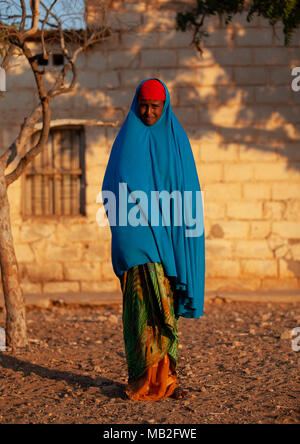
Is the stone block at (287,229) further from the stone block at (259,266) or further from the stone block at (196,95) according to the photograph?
the stone block at (196,95)

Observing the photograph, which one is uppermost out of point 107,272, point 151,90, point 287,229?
point 151,90

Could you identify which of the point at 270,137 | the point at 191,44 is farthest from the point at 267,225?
the point at 191,44

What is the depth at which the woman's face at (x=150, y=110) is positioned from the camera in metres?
3.37

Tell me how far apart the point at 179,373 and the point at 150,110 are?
1.85 metres

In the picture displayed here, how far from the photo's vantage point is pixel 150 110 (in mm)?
3373

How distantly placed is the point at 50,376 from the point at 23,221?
136 inches

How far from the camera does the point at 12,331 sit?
15.4 feet

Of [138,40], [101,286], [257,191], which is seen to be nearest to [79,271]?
[101,286]

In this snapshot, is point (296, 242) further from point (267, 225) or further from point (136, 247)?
point (136, 247)

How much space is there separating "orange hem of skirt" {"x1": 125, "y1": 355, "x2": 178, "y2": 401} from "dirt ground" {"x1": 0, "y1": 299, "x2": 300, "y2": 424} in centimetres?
5

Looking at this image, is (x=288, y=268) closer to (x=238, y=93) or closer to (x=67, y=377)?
(x=238, y=93)

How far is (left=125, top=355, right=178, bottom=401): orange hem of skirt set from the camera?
3320 mm

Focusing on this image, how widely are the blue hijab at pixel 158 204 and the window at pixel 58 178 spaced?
12.7ft

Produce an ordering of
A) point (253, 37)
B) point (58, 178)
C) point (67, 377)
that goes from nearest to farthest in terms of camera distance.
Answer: point (67, 377) < point (253, 37) < point (58, 178)
